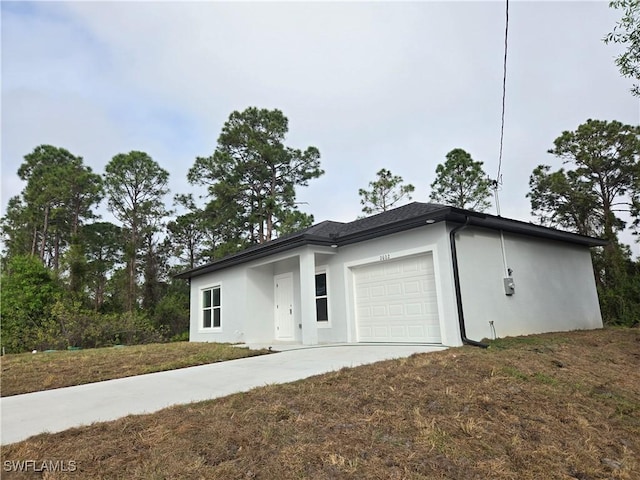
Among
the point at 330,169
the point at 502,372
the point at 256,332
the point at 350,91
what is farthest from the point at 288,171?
the point at 502,372

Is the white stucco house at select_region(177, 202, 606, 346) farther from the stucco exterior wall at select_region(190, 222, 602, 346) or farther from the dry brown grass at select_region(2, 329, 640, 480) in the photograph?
the dry brown grass at select_region(2, 329, 640, 480)

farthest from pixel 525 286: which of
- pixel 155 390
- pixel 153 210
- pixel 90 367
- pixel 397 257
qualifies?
pixel 153 210

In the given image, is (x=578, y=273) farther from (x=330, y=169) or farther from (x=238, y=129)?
(x=238, y=129)

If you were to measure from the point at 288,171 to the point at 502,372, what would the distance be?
20355 mm

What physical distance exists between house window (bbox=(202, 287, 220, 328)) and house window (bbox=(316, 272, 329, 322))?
466 centimetres

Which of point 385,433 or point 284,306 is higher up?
point 284,306

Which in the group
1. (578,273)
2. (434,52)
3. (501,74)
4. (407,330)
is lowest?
(407,330)

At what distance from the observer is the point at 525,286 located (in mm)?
9438

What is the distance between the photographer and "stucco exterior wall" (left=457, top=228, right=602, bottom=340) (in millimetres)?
8102

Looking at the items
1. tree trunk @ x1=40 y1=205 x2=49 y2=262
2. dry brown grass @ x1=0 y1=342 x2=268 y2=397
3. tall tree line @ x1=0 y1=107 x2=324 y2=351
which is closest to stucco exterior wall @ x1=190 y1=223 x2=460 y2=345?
dry brown grass @ x1=0 y1=342 x2=268 y2=397

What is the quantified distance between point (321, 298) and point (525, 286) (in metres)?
5.05

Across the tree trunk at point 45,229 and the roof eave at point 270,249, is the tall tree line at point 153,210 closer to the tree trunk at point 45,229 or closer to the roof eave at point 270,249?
the tree trunk at point 45,229

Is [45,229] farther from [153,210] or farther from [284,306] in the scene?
[284,306]

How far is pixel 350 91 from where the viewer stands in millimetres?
12328
